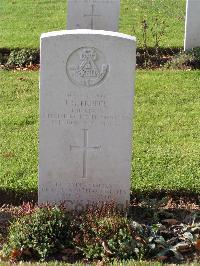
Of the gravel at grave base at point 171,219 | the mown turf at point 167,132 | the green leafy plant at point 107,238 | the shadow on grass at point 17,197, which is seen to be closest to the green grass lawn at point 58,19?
the mown turf at point 167,132

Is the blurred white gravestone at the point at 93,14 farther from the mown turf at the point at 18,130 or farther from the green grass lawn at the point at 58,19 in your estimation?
the mown turf at the point at 18,130

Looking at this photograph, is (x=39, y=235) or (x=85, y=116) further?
(x=85, y=116)

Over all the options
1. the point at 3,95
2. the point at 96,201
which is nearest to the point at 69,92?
the point at 96,201

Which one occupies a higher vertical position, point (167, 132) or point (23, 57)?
point (23, 57)

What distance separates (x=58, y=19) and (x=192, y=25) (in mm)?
4175

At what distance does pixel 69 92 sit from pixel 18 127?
8.40 feet

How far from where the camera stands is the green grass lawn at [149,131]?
6656mm

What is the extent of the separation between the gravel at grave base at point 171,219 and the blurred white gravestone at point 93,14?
5.66 meters

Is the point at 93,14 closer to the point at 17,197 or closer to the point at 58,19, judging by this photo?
the point at 58,19

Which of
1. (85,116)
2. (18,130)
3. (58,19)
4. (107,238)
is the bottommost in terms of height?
(107,238)

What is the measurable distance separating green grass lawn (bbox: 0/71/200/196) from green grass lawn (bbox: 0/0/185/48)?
92.2 inches

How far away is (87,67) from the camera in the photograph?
567 centimetres

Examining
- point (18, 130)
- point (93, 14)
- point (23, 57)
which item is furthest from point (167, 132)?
point (23, 57)

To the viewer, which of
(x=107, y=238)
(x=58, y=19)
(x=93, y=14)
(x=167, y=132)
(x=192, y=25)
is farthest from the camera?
(x=58, y=19)
